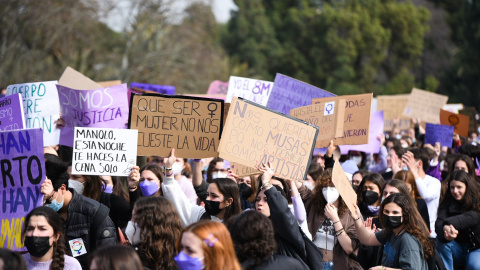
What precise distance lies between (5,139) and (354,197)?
8.35ft

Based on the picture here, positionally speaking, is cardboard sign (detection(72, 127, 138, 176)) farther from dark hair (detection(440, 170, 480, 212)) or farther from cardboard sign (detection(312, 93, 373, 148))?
dark hair (detection(440, 170, 480, 212))

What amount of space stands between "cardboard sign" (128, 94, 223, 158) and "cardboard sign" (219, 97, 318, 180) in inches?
27.6

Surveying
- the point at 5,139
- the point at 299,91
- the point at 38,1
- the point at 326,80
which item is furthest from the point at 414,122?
the point at 326,80

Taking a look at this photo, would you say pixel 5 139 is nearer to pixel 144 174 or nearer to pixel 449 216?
pixel 144 174

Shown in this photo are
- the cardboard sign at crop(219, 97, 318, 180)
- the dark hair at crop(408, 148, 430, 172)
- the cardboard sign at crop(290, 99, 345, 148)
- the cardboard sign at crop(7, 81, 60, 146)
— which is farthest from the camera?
the dark hair at crop(408, 148, 430, 172)

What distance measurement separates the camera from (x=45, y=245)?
4.39 metres

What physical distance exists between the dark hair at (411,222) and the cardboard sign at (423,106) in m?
8.89

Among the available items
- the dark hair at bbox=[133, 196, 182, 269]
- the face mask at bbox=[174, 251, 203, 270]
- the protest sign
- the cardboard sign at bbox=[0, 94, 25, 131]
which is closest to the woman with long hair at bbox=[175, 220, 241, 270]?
the face mask at bbox=[174, 251, 203, 270]

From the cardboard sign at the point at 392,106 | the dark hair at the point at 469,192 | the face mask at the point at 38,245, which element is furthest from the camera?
the cardboard sign at the point at 392,106

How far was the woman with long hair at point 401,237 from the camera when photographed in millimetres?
5020

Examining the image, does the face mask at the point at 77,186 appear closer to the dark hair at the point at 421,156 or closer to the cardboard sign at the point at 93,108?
the cardboard sign at the point at 93,108

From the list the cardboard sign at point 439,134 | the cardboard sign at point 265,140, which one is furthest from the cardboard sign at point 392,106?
the cardboard sign at point 265,140

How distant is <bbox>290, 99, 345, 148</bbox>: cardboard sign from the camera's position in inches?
282

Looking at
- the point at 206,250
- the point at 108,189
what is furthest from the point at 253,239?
the point at 108,189
